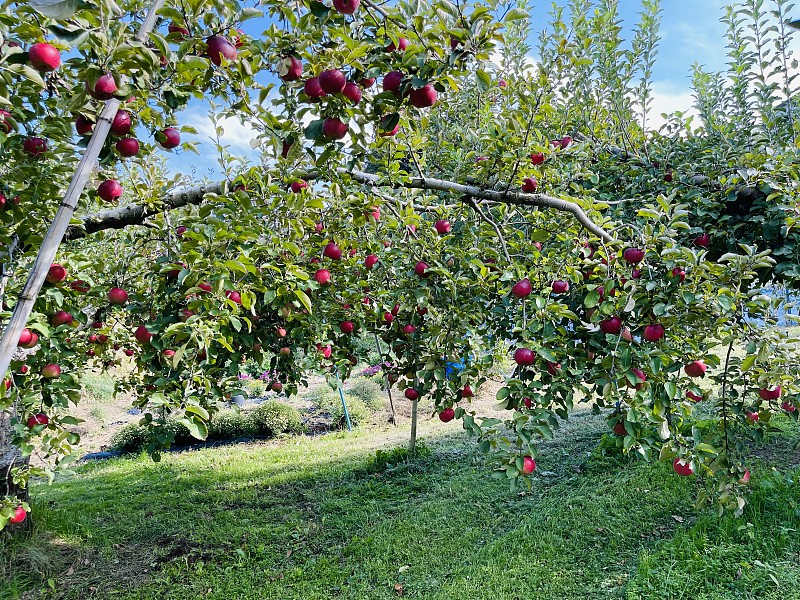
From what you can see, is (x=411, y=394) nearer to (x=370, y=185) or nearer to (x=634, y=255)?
(x=370, y=185)

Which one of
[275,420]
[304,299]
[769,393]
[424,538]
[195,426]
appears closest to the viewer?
[195,426]

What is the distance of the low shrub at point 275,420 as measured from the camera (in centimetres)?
783

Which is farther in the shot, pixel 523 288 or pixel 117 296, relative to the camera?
pixel 117 296

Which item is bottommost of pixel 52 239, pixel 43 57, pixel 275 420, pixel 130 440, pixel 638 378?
pixel 130 440

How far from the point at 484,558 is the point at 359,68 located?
3.00m

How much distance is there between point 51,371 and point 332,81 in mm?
2204

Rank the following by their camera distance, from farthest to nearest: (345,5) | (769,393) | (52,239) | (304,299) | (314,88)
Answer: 1. (769,393)
2. (304,299)
3. (314,88)
4. (345,5)
5. (52,239)

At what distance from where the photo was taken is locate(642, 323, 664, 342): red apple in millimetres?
1962

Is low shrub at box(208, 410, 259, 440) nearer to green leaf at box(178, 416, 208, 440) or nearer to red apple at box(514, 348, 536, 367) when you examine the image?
green leaf at box(178, 416, 208, 440)

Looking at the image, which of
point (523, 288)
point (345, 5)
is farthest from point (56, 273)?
point (523, 288)

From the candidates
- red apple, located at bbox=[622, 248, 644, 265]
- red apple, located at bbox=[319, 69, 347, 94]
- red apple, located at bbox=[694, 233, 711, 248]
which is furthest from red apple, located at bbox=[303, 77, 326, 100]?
red apple, located at bbox=[694, 233, 711, 248]

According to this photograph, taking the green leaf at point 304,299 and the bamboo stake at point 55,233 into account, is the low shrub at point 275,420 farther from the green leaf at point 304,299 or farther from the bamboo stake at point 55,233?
the bamboo stake at point 55,233

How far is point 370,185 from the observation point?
249 centimetres

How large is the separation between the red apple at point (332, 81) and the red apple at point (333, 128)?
7cm
